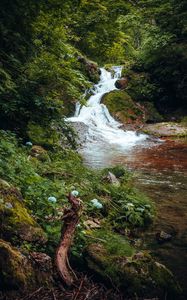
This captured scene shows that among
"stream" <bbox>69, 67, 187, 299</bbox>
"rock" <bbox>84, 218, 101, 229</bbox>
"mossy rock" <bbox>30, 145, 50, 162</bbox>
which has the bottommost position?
"stream" <bbox>69, 67, 187, 299</bbox>

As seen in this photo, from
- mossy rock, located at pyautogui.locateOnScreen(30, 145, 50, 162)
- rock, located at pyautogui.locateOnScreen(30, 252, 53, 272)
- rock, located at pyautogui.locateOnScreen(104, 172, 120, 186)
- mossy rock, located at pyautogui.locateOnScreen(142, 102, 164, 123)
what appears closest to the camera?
rock, located at pyautogui.locateOnScreen(30, 252, 53, 272)

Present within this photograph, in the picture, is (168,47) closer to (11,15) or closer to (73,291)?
(11,15)

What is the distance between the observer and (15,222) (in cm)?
386

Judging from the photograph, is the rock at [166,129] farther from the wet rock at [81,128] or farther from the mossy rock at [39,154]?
the mossy rock at [39,154]

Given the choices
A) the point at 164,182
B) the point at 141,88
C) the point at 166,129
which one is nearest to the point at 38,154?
the point at 164,182

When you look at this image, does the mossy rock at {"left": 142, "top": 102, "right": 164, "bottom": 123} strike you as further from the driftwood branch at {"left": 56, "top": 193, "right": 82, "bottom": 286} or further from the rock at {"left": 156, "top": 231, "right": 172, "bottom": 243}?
the driftwood branch at {"left": 56, "top": 193, "right": 82, "bottom": 286}

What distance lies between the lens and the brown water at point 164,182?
545 centimetres

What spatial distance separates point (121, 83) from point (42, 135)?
15.1 meters

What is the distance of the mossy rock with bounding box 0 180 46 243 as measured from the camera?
12.5ft

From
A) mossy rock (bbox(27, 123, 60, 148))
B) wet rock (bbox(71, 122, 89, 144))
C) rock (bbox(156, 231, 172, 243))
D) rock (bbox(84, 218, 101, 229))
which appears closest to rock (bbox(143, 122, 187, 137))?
wet rock (bbox(71, 122, 89, 144))

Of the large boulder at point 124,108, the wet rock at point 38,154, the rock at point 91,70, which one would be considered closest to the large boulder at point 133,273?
the wet rock at point 38,154

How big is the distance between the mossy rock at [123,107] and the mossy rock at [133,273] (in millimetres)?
15941

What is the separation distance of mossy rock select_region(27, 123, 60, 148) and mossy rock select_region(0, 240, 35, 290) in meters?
4.43

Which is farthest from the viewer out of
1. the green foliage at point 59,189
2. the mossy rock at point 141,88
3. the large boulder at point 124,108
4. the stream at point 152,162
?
the mossy rock at point 141,88
